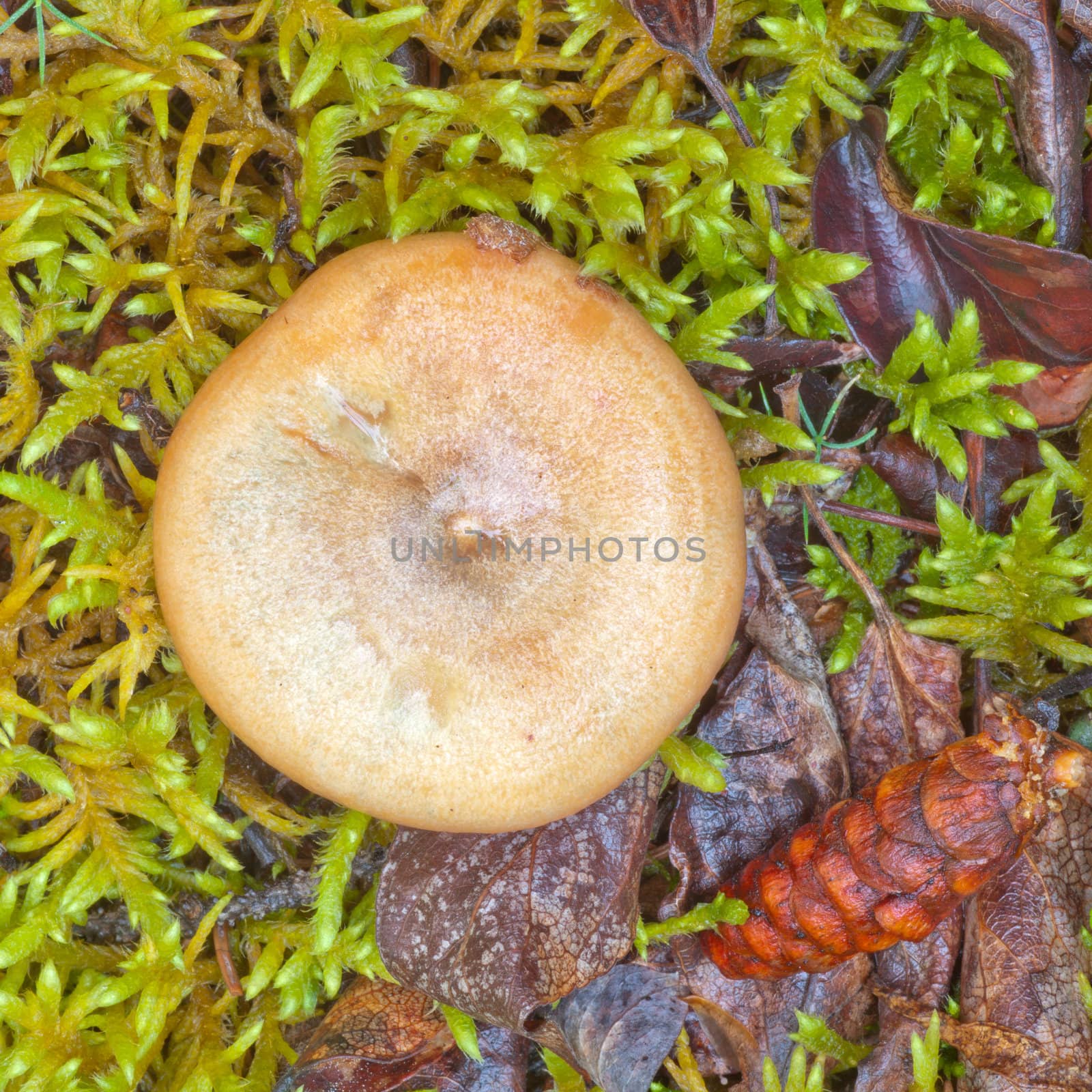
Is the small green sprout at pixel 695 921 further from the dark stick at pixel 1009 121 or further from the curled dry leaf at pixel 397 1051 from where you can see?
the dark stick at pixel 1009 121

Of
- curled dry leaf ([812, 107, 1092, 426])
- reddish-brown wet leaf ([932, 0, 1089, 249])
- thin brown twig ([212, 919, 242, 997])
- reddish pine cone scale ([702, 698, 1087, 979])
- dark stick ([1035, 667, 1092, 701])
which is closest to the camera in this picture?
reddish pine cone scale ([702, 698, 1087, 979])

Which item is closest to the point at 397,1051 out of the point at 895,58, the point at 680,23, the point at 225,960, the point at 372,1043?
the point at 372,1043

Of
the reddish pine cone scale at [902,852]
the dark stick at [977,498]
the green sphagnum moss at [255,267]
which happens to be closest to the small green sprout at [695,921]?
the reddish pine cone scale at [902,852]

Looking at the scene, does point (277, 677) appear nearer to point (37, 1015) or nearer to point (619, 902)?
point (619, 902)

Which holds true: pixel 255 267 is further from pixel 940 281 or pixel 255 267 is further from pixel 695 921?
pixel 695 921

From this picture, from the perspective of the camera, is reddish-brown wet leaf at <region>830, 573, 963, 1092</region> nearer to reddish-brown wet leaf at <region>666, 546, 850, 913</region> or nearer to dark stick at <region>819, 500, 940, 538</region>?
reddish-brown wet leaf at <region>666, 546, 850, 913</region>

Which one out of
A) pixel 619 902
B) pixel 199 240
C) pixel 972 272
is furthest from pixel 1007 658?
pixel 199 240

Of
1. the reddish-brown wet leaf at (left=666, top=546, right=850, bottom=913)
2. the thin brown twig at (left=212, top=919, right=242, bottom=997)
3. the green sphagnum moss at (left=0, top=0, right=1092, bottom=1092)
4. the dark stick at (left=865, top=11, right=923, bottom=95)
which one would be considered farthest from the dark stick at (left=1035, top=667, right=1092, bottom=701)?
the thin brown twig at (left=212, top=919, right=242, bottom=997)
